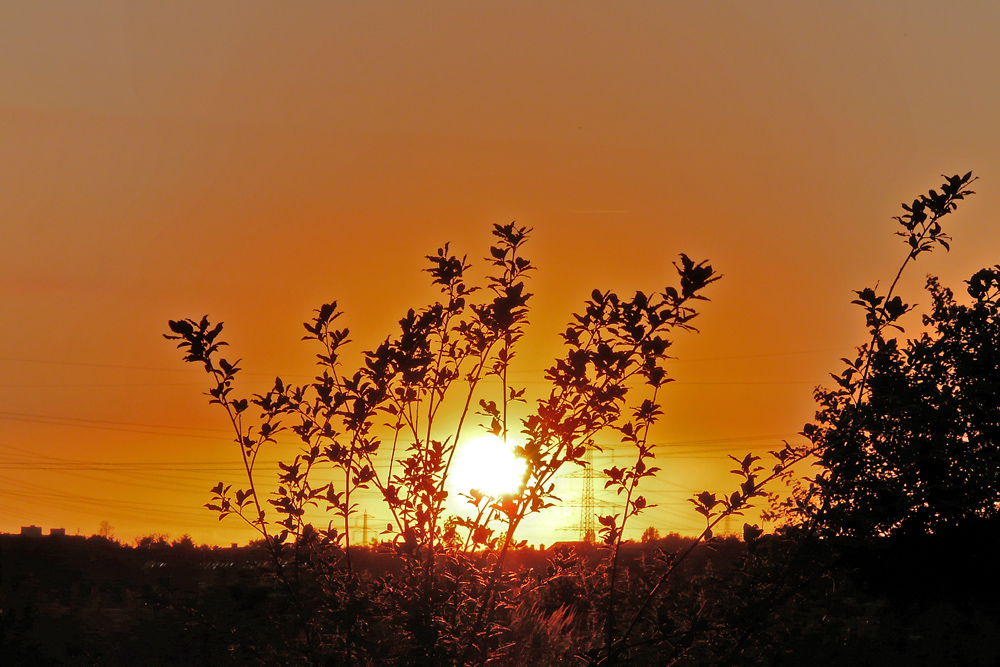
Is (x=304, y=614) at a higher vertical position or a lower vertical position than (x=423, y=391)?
lower

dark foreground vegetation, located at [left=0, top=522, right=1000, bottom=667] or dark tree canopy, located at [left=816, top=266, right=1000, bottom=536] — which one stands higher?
dark tree canopy, located at [left=816, top=266, right=1000, bottom=536]

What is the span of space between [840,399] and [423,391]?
1445 centimetres

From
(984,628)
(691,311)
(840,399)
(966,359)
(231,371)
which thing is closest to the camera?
(691,311)

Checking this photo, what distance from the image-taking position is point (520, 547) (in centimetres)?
862

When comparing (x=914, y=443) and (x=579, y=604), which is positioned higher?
(x=914, y=443)

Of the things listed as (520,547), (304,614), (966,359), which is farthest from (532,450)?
(966,359)

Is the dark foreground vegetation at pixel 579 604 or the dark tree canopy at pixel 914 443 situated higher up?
the dark tree canopy at pixel 914 443

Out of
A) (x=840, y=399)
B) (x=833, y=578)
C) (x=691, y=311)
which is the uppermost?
(x=840, y=399)

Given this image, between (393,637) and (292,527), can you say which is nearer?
(393,637)

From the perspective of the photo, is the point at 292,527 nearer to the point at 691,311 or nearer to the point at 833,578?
the point at 691,311

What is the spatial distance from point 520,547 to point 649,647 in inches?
62.7

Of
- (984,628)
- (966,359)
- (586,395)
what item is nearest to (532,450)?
(586,395)

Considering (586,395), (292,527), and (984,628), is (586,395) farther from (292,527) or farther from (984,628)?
(984,628)

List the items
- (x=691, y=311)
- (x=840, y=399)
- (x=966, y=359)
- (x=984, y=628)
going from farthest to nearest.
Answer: (x=984, y=628)
(x=840, y=399)
(x=966, y=359)
(x=691, y=311)
